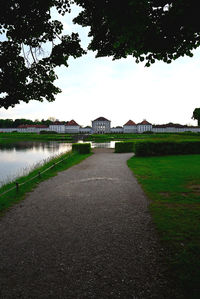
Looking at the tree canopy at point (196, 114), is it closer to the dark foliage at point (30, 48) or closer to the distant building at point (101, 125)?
the distant building at point (101, 125)

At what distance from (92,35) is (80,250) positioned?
20.0 feet

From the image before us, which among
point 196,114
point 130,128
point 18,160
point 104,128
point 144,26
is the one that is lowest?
point 18,160

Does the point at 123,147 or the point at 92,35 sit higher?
the point at 92,35

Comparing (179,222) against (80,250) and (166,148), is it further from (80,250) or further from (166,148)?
(166,148)

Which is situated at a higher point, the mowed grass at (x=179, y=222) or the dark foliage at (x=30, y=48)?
the dark foliage at (x=30, y=48)

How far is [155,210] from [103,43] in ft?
18.4

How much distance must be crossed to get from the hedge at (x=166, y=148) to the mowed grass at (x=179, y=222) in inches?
370

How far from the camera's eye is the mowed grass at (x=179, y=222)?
3.12m

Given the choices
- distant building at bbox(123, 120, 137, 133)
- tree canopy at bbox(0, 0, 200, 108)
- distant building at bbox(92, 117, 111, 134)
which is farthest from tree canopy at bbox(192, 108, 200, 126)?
tree canopy at bbox(0, 0, 200, 108)

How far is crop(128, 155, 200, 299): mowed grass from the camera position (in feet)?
10.2

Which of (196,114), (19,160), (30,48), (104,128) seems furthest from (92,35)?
(104,128)

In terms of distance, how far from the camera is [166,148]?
2033 cm

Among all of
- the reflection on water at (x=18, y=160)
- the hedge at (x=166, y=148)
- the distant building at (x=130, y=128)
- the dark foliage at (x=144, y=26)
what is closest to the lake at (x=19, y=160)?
the reflection on water at (x=18, y=160)

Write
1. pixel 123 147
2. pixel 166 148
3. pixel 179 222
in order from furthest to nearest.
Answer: pixel 123 147 → pixel 166 148 → pixel 179 222
